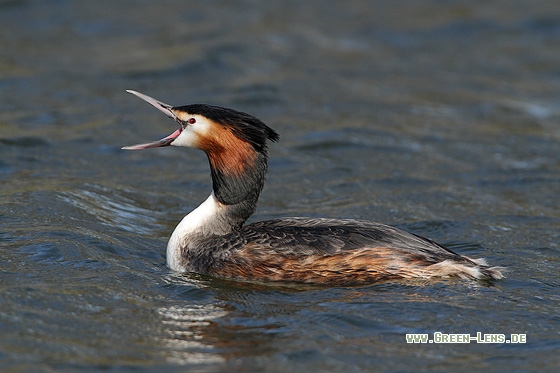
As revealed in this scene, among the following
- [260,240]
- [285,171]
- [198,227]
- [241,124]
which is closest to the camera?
[260,240]

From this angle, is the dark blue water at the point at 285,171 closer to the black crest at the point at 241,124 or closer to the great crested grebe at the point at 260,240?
the great crested grebe at the point at 260,240

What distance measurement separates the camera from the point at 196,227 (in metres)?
8.22

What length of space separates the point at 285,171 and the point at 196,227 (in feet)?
11.5

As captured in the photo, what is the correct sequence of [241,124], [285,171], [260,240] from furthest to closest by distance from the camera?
[285,171] < [241,124] < [260,240]

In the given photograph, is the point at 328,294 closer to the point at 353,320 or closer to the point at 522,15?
the point at 353,320

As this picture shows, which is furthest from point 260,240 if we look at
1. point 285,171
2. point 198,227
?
point 285,171

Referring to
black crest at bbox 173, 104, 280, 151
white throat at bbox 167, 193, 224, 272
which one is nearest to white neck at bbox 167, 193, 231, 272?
white throat at bbox 167, 193, 224, 272

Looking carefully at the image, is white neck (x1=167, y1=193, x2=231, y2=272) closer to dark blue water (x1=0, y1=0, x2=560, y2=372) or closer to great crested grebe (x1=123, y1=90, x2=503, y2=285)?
great crested grebe (x1=123, y1=90, x2=503, y2=285)

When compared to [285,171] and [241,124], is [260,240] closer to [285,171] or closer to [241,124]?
[241,124]

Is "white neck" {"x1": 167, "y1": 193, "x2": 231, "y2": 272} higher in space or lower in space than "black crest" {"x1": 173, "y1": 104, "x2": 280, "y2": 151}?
lower

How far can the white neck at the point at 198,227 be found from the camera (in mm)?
8148

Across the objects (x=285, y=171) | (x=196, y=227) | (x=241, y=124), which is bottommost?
(x=285, y=171)

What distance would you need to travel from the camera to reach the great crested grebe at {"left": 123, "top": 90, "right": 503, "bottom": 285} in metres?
7.52

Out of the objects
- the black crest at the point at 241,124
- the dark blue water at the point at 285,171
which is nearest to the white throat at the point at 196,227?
the dark blue water at the point at 285,171
